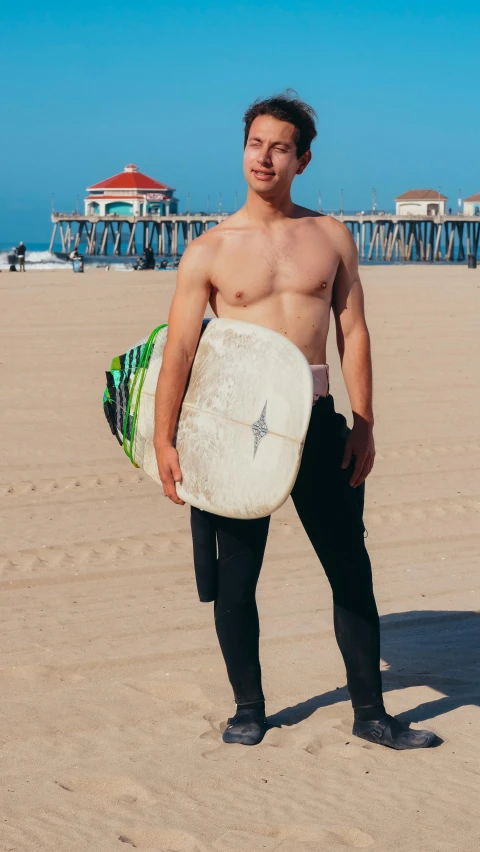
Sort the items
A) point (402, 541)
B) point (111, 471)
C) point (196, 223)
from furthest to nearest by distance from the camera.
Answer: point (196, 223)
point (111, 471)
point (402, 541)

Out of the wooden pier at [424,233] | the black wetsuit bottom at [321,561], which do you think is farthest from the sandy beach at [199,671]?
the wooden pier at [424,233]

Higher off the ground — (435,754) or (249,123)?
(249,123)

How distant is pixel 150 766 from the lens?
304 centimetres

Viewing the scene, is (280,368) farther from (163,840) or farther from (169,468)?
(163,840)

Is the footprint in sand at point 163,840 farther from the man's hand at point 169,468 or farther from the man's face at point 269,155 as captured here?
the man's face at point 269,155

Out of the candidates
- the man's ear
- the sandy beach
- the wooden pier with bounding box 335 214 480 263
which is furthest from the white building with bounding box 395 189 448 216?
the man's ear

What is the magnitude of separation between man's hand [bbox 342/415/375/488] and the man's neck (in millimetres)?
635

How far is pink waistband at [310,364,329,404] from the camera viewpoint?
121 inches

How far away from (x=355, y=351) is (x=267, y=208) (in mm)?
494

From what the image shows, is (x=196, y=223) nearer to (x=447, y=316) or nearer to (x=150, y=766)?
(x=447, y=316)

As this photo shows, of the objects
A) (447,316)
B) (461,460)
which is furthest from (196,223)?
(461,460)

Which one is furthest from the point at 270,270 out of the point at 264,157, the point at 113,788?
the point at 113,788

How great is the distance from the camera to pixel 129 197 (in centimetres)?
9444

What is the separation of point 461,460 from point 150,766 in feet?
14.7
